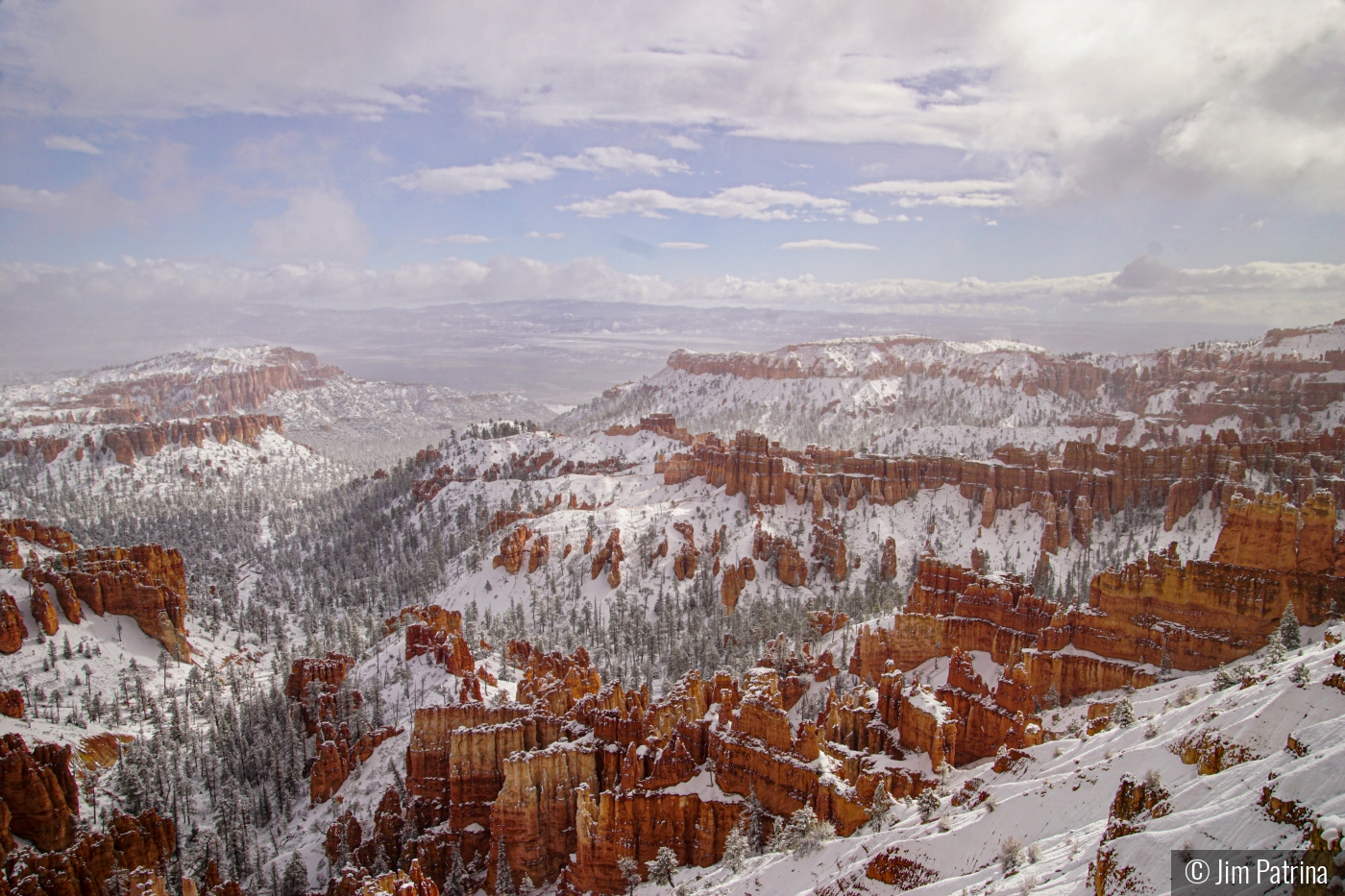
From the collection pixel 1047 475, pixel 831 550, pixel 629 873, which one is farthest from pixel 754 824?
pixel 1047 475

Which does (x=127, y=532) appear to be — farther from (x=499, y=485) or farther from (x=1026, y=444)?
(x=1026, y=444)

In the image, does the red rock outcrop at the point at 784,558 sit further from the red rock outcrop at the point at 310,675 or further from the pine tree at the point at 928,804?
the pine tree at the point at 928,804

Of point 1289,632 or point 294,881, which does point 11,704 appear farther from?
point 1289,632

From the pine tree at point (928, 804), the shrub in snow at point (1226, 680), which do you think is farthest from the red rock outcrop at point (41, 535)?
the shrub in snow at point (1226, 680)

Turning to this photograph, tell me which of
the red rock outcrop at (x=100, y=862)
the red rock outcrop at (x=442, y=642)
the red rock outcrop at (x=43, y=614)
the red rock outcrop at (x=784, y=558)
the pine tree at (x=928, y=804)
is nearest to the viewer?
the pine tree at (x=928, y=804)

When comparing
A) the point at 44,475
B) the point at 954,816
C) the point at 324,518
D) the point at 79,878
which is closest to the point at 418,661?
the point at 79,878

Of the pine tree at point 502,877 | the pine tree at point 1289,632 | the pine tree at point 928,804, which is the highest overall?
the pine tree at point 1289,632
